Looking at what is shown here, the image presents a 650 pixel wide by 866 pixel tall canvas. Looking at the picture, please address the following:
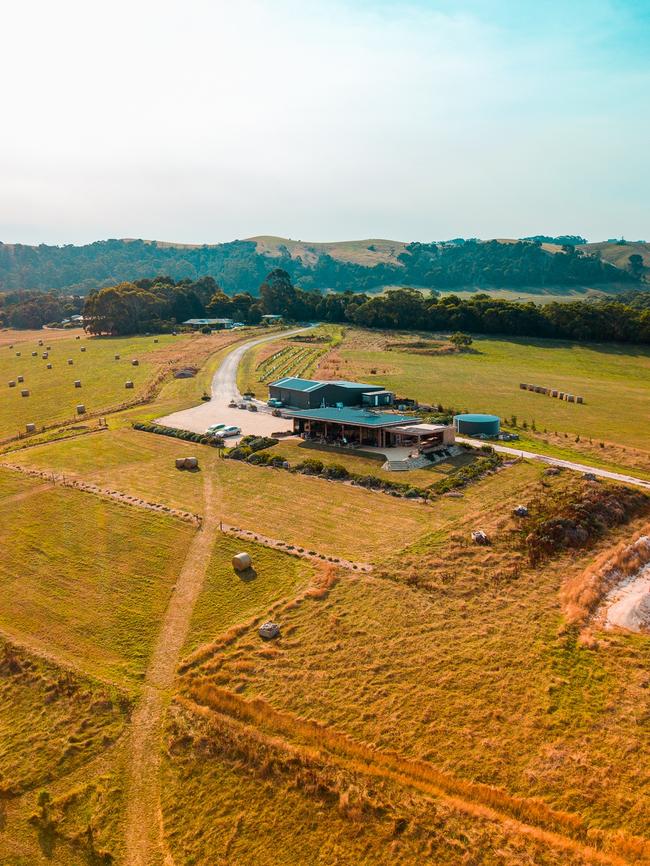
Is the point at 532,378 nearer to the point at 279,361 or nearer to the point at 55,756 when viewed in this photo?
the point at 279,361

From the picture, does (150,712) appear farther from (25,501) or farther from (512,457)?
(512,457)

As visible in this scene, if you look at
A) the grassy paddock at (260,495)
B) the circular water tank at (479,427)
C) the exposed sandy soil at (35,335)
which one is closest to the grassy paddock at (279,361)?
the grassy paddock at (260,495)

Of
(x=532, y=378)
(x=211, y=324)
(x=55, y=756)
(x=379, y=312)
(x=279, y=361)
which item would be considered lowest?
(x=55, y=756)

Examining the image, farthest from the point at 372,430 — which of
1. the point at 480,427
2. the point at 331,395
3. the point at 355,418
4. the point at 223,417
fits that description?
the point at 223,417

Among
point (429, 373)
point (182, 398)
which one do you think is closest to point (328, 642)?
point (182, 398)

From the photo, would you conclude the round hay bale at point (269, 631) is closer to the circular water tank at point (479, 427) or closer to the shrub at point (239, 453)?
the shrub at point (239, 453)

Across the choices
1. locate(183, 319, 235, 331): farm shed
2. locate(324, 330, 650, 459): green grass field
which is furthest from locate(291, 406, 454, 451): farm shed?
locate(183, 319, 235, 331): farm shed
